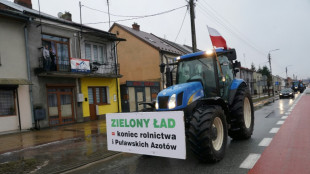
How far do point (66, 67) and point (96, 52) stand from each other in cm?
372

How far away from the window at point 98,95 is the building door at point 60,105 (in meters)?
1.75

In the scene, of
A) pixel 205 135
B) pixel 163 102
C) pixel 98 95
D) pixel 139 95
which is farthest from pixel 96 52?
pixel 205 135

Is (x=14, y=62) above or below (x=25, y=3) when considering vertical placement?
below

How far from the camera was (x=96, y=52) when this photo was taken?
18938 millimetres

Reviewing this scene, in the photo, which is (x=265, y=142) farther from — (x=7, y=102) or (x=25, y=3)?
(x=25, y=3)

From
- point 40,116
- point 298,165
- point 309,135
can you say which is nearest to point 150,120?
point 298,165

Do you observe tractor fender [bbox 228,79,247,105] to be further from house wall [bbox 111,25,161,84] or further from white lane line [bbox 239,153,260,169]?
house wall [bbox 111,25,161,84]

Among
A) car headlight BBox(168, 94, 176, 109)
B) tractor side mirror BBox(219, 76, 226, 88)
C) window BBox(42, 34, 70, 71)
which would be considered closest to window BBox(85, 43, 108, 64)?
window BBox(42, 34, 70, 71)

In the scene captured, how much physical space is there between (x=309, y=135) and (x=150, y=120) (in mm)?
5286

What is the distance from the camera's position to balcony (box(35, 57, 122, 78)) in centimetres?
1413

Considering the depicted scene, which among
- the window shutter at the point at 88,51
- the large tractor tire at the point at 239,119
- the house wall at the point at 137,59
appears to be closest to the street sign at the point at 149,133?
the large tractor tire at the point at 239,119

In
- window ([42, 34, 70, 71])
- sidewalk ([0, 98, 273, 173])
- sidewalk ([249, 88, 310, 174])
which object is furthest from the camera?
window ([42, 34, 70, 71])

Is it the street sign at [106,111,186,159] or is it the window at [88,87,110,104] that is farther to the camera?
the window at [88,87,110,104]

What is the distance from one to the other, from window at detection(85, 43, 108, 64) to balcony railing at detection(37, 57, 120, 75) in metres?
0.53
